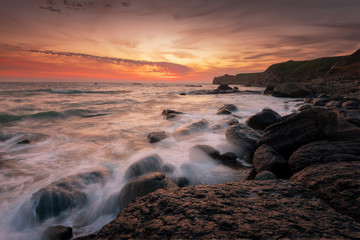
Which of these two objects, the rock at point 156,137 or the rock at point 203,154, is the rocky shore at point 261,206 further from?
the rock at point 156,137

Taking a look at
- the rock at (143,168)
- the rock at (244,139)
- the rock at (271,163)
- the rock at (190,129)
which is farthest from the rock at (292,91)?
the rock at (143,168)

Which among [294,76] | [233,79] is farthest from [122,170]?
[233,79]

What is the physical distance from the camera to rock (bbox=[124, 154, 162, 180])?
4527 millimetres

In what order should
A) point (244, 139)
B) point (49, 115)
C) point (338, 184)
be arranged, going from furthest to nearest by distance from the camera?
point (49, 115) < point (244, 139) < point (338, 184)

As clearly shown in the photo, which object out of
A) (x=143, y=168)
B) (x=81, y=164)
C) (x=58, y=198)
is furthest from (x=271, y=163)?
(x=81, y=164)

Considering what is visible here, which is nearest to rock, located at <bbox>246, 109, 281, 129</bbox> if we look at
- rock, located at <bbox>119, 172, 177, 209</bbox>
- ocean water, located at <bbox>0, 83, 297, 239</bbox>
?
ocean water, located at <bbox>0, 83, 297, 239</bbox>

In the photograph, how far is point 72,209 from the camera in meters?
3.53

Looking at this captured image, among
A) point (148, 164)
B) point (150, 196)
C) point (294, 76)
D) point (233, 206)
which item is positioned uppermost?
point (294, 76)

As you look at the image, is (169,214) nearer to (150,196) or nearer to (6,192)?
(150,196)

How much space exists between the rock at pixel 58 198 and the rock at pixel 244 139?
4740mm

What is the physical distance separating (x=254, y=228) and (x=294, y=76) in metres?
91.7

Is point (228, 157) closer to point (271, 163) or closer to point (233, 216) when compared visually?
point (271, 163)

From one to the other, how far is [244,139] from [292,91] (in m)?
25.0

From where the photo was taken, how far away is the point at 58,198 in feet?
11.5
